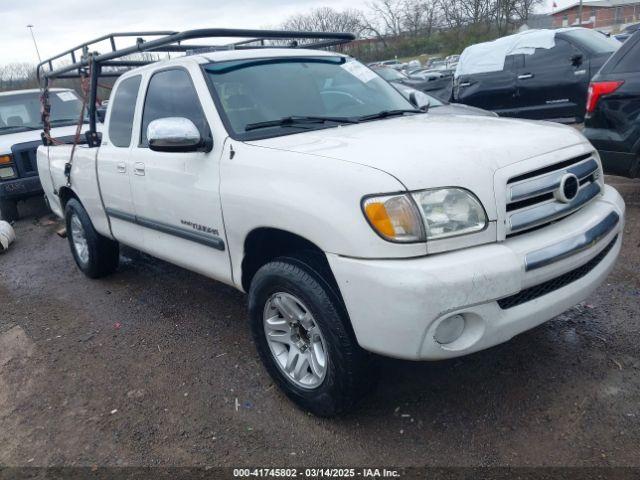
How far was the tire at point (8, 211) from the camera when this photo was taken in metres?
8.57

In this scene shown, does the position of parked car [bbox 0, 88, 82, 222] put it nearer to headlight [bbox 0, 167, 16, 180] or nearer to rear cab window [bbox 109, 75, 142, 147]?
headlight [bbox 0, 167, 16, 180]

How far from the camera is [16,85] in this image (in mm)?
17688

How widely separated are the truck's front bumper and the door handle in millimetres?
1972

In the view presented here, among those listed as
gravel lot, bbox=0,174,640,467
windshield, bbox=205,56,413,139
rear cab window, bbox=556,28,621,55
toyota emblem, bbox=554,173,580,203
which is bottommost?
gravel lot, bbox=0,174,640,467

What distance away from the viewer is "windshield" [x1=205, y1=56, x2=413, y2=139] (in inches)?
130

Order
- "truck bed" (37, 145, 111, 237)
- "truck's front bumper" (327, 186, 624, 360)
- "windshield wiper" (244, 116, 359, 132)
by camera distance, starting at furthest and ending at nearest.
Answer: "truck bed" (37, 145, 111, 237)
"windshield wiper" (244, 116, 359, 132)
"truck's front bumper" (327, 186, 624, 360)

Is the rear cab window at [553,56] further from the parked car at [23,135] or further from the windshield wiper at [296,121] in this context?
the parked car at [23,135]

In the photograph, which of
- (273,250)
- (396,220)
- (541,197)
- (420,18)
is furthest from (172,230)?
(420,18)

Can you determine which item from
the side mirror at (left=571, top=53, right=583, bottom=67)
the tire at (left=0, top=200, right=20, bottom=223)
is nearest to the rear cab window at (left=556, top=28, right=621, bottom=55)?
the side mirror at (left=571, top=53, right=583, bottom=67)

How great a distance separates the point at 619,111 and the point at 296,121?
3331mm

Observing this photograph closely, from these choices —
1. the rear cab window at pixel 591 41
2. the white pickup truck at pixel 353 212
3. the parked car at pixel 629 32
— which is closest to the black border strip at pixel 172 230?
the white pickup truck at pixel 353 212

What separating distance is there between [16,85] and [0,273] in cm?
1393

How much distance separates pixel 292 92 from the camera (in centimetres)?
356

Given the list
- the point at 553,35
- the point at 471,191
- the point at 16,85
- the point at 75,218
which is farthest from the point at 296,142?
the point at 16,85
